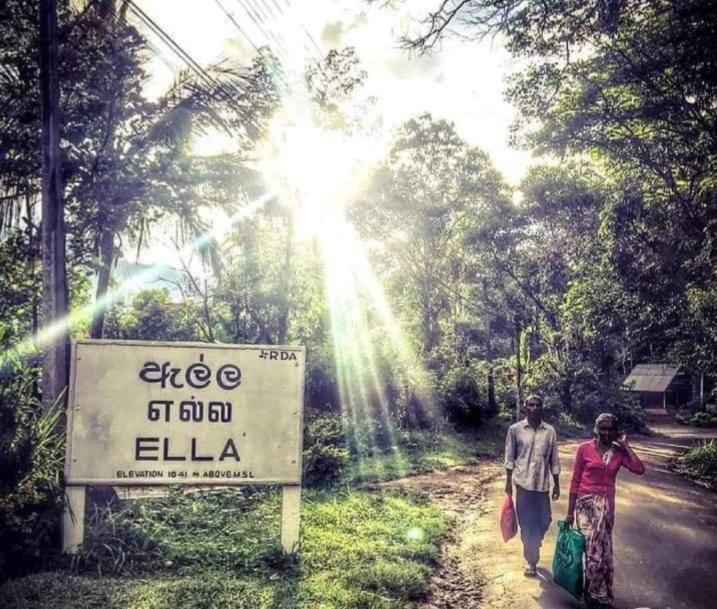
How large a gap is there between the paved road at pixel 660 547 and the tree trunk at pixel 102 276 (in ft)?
28.5

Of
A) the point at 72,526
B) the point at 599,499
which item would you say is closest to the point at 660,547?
the point at 599,499

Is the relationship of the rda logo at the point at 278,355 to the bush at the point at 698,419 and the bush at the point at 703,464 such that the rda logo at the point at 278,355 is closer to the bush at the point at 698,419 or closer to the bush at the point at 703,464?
the bush at the point at 703,464

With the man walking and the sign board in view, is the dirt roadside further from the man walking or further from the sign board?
the sign board

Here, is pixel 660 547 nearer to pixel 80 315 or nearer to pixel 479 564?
pixel 479 564

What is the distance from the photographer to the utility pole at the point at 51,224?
666 cm

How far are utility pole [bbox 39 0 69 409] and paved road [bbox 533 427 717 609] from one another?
5.63m

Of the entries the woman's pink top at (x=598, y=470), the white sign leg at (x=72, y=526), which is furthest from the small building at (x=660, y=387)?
the white sign leg at (x=72, y=526)

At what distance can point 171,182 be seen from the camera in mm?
10133

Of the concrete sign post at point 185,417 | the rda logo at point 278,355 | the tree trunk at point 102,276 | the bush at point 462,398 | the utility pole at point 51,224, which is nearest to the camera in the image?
the concrete sign post at point 185,417

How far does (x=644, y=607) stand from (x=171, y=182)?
352 inches

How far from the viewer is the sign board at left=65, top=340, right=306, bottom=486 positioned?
576cm

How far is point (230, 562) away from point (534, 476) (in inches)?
131

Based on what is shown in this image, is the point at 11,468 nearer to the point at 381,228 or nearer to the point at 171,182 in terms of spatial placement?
the point at 171,182

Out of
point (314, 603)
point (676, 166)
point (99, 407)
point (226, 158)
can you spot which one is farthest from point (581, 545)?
point (676, 166)
